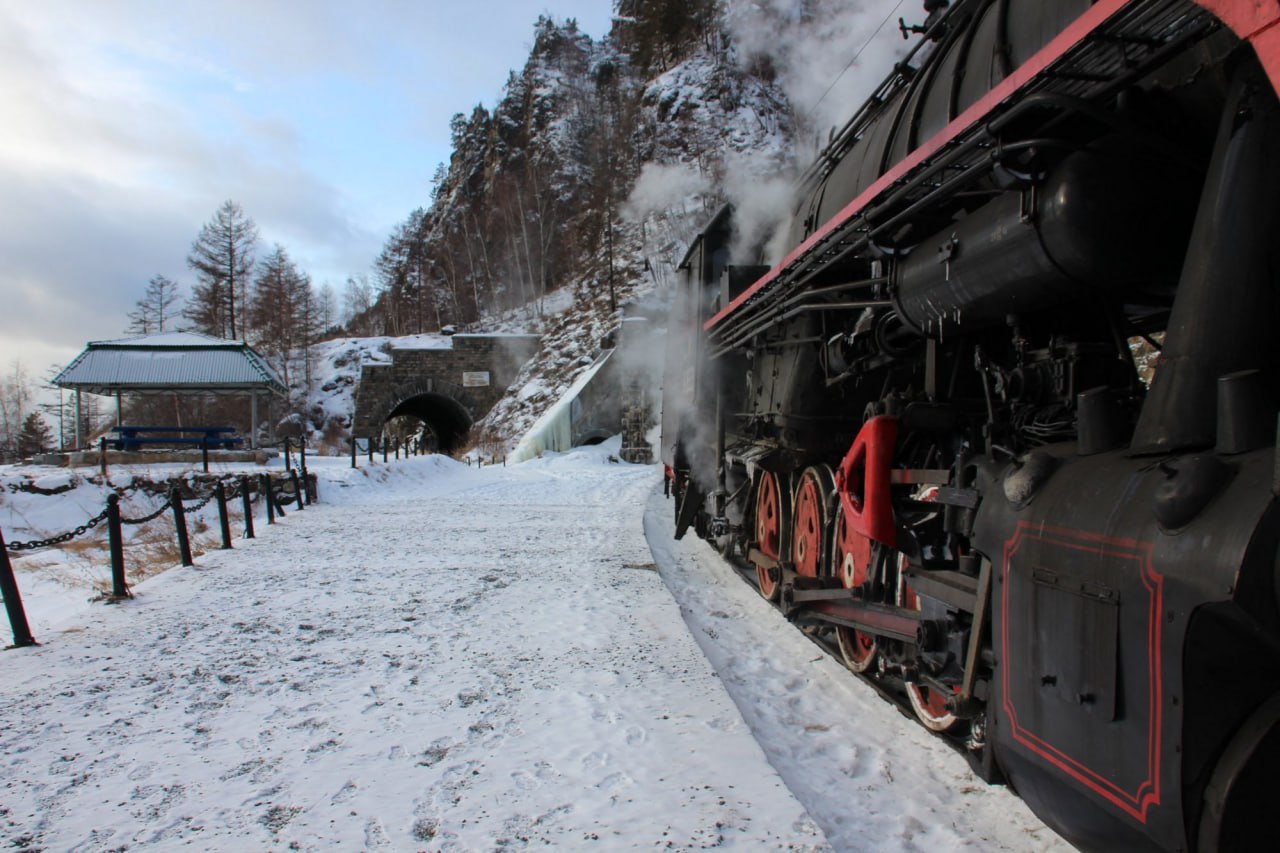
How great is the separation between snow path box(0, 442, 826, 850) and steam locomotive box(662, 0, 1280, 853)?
952mm

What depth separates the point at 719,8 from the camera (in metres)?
32.6

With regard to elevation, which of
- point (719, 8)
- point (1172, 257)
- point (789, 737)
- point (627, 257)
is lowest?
point (789, 737)

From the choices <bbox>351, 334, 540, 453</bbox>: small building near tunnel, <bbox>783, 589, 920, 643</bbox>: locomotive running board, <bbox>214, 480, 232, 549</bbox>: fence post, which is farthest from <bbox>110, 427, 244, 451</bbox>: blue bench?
<bbox>783, 589, 920, 643</bbox>: locomotive running board

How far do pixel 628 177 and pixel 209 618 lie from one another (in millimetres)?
42960

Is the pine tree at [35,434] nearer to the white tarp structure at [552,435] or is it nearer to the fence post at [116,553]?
the white tarp structure at [552,435]

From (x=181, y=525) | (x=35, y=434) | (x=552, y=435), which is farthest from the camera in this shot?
(x=35, y=434)

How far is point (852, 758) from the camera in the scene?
10.9ft

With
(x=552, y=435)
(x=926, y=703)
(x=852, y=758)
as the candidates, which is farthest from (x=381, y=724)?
(x=552, y=435)

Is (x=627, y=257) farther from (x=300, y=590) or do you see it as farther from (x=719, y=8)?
(x=300, y=590)

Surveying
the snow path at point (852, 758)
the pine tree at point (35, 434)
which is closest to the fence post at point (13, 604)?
the snow path at point (852, 758)

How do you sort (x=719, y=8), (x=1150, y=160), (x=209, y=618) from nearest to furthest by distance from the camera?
(x=1150, y=160) < (x=209, y=618) < (x=719, y=8)

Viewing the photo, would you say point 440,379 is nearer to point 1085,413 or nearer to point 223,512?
point 223,512

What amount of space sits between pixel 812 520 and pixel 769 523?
110 centimetres

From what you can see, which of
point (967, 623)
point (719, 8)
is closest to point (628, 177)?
point (719, 8)
